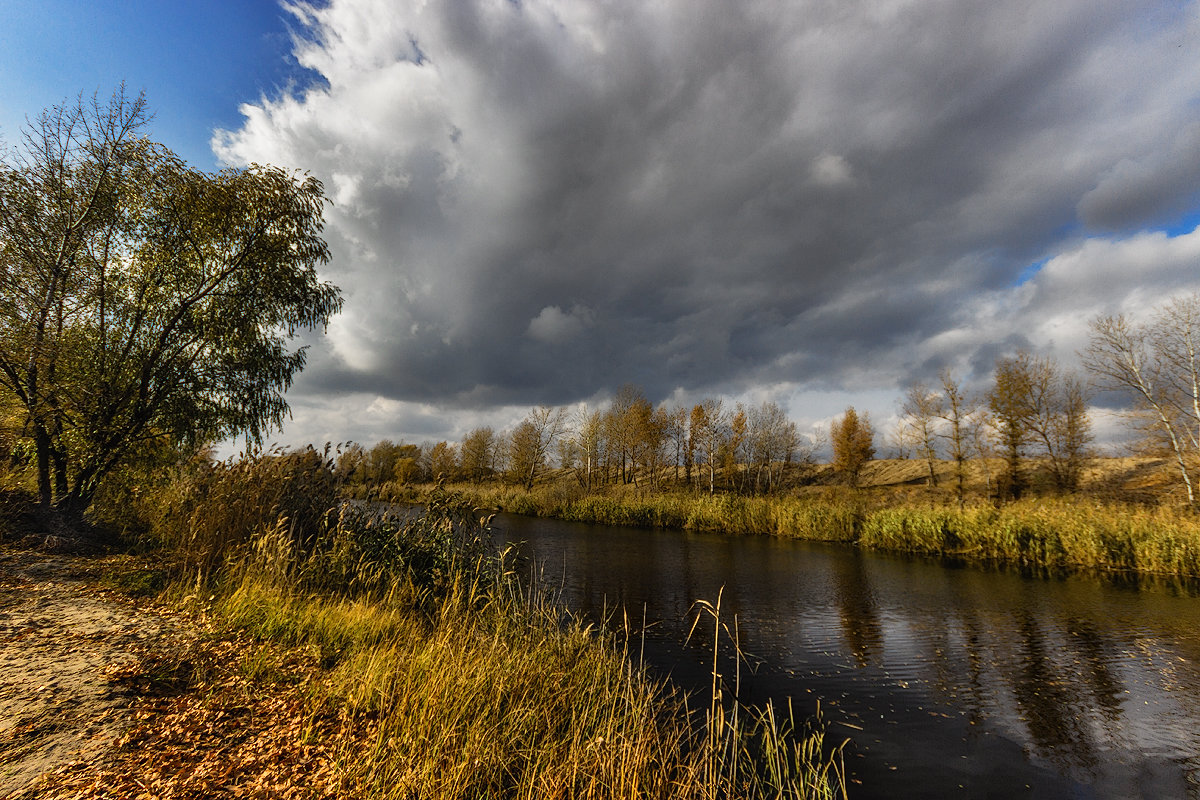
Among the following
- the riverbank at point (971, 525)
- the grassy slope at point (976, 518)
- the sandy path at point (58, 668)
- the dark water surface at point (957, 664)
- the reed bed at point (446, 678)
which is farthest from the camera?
the grassy slope at point (976, 518)

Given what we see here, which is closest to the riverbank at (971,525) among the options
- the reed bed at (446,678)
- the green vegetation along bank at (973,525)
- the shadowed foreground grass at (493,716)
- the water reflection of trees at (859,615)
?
the green vegetation along bank at (973,525)

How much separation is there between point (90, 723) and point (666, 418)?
54.9 metres

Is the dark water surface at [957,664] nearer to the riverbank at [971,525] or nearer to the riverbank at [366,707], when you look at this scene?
the riverbank at [366,707]

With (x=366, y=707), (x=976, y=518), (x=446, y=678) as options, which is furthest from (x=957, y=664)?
(x=976, y=518)

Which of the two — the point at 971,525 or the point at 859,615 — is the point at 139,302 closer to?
the point at 859,615

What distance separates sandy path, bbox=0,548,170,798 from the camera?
3.25 metres

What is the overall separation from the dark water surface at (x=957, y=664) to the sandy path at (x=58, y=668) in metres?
6.84

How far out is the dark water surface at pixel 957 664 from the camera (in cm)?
572

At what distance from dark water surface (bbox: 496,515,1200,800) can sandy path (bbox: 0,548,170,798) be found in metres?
6.84

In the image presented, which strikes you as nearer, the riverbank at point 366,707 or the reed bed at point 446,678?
the riverbank at point 366,707

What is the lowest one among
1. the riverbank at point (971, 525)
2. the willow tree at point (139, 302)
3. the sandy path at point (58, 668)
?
the riverbank at point (971, 525)

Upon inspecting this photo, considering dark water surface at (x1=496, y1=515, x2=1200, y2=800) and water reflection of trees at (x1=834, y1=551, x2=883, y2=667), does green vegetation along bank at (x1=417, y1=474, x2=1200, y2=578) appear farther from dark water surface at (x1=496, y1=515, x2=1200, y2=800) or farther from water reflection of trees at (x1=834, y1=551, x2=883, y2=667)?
water reflection of trees at (x1=834, y1=551, x2=883, y2=667)

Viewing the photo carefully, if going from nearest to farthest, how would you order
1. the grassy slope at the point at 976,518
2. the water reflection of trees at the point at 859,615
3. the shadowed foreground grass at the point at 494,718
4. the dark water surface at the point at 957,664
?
the shadowed foreground grass at the point at 494,718 → the dark water surface at the point at 957,664 → the water reflection of trees at the point at 859,615 → the grassy slope at the point at 976,518

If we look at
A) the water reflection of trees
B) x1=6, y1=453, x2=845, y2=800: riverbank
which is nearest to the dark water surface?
the water reflection of trees
